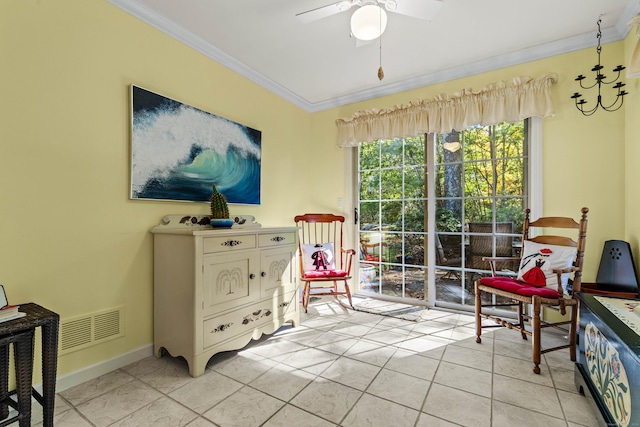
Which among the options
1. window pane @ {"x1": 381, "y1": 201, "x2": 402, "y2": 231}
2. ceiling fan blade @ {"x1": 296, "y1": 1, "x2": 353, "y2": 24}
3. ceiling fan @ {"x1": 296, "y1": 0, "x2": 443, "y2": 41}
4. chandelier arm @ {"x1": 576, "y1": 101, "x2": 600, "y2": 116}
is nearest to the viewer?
ceiling fan @ {"x1": 296, "y1": 0, "x2": 443, "y2": 41}

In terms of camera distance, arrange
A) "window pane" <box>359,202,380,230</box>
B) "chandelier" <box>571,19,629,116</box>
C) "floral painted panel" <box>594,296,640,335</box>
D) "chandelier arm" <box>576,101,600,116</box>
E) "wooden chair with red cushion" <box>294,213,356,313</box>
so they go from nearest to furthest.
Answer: "floral painted panel" <box>594,296,640,335</box> < "chandelier" <box>571,19,629,116</box> < "chandelier arm" <box>576,101,600,116</box> < "wooden chair with red cushion" <box>294,213,356,313</box> < "window pane" <box>359,202,380,230</box>

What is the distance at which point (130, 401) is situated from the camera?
153 cm

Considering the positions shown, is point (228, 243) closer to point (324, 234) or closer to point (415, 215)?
point (324, 234)

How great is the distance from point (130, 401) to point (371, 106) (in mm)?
3416

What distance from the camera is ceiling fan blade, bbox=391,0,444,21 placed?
1.57m

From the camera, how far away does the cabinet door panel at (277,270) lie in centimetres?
227

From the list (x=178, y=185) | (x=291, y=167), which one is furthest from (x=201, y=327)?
(x=291, y=167)

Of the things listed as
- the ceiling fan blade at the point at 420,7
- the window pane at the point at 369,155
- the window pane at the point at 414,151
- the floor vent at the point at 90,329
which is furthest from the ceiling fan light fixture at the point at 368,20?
the floor vent at the point at 90,329

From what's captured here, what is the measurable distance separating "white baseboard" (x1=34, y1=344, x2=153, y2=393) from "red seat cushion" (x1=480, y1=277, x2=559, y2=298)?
2.58 meters

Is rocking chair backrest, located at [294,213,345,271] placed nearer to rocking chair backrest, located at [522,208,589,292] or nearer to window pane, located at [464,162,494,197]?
window pane, located at [464,162,494,197]

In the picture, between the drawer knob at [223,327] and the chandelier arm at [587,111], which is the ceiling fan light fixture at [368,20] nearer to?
the chandelier arm at [587,111]

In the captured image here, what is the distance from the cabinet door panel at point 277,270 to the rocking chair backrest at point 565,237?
2.02 metres

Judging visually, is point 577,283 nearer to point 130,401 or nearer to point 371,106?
point 371,106

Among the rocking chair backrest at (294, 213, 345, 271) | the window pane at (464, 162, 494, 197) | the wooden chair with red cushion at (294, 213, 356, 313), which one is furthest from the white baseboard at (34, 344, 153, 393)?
the window pane at (464, 162, 494, 197)
